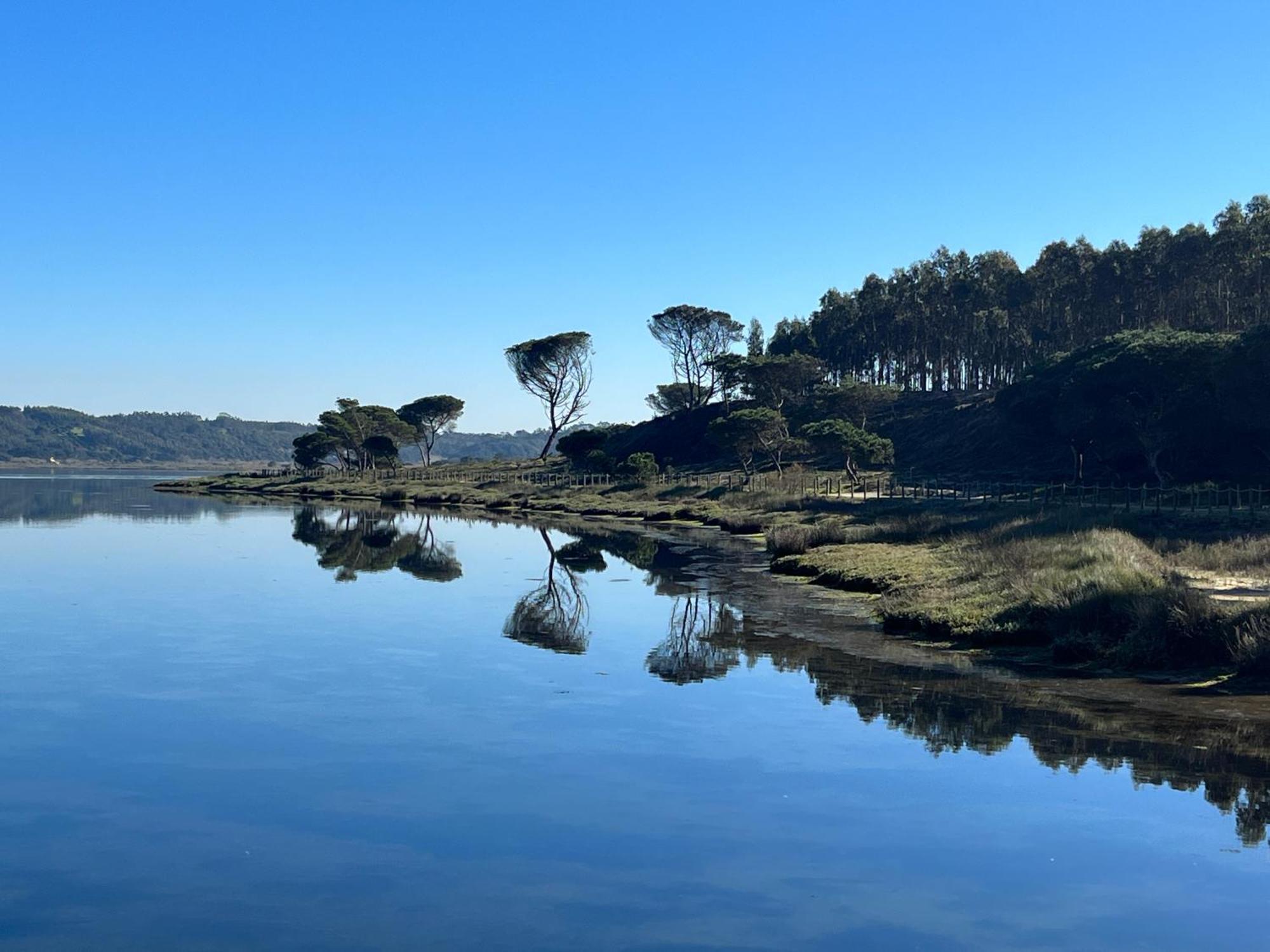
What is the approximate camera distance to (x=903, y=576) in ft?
116

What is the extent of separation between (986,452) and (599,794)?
299 ft

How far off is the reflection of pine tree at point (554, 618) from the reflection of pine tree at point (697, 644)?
2252 mm

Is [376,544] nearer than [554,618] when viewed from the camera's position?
No

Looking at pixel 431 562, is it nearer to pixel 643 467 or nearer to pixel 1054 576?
pixel 1054 576

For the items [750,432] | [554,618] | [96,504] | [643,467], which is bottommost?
[554,618]

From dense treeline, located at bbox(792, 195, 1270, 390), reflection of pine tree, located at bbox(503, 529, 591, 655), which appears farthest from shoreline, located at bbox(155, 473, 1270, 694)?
dense treeline, located at bbox(792, 195, 1270, 390)

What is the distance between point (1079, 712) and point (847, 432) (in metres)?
73.9

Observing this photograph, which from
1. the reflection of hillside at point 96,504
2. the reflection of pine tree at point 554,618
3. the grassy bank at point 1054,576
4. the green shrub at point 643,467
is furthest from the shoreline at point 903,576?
the reflection of hillside at point 96,504

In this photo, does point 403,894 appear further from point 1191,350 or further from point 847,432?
point 847,432

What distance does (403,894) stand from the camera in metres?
11.9

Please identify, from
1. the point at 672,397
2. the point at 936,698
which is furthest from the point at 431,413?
the point at 936,698

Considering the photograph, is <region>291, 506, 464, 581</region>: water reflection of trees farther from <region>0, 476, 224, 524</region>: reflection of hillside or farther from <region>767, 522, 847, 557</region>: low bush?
<region>767, 522, 847, 557</region>: low bush

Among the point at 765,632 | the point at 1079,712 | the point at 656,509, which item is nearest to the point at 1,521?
the point at 656,509

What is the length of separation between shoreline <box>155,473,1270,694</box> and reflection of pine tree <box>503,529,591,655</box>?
25.2ft
